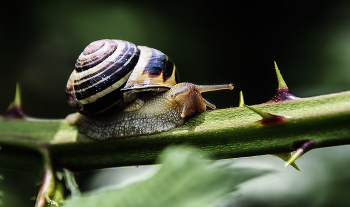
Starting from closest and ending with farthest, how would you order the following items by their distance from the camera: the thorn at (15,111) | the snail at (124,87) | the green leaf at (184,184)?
the green leaf at (184,184), the thorn at (15,111), the snail at (124,87)

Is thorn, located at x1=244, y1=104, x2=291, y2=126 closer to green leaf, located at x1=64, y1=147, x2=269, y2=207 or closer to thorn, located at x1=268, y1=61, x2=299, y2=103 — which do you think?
thorn, located at x1=268, y1=61, x2=299, y2=103

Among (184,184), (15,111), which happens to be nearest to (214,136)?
(184,184)

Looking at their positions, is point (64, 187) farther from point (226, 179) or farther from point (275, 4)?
point (275, 4)

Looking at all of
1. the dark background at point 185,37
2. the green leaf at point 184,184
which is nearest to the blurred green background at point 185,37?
the dark background at point 185,37

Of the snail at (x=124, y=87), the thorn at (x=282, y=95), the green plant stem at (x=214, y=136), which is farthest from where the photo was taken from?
the snail at (x=124, y=87)

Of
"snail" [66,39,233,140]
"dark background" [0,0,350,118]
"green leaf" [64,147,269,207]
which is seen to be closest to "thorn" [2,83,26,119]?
"snail" [66,39,233,140]

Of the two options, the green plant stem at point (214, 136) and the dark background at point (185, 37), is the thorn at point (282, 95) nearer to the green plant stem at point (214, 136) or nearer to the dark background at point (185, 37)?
the green plant stem at point (214, 136)

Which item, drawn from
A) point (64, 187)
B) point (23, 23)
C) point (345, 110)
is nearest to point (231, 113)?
point (345, 110)

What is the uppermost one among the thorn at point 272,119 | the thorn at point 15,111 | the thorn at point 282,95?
the thorn at point 282,95
